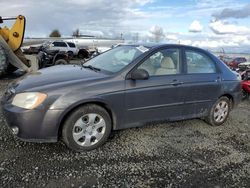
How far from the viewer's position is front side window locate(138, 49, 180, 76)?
16.2ft

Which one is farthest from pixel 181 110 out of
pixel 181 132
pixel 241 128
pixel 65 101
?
pixel 65 101

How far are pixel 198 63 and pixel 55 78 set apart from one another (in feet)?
8.66

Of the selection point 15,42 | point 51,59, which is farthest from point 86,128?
point 51,59

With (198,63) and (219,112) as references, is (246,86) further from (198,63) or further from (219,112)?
(198,63)

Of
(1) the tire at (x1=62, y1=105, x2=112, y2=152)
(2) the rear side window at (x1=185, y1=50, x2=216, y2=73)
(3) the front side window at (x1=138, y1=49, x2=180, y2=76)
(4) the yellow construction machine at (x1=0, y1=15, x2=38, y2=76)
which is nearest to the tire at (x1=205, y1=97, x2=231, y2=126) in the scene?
(2) the rear side window at (x1=185, y1=50, x2=216, y2=73)

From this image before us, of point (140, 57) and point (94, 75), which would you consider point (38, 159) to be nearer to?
point (94, 75)

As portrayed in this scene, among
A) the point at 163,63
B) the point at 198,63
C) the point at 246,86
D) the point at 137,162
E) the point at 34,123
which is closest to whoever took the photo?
the point at 34,123

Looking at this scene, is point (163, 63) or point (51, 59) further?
point (51, 59)

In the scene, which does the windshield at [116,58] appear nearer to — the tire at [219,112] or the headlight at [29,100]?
the headlight at [29,100]

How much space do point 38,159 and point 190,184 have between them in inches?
78.2

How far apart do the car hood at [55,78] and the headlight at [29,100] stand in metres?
0.12

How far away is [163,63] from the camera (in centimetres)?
512

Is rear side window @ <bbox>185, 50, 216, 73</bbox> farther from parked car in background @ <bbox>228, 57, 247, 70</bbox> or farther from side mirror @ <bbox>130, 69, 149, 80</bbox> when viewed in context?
parked car in background @ <bbox>228, 57, 247, 70</bbox>

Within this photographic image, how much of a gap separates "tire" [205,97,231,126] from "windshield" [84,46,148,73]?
6.27 feet
